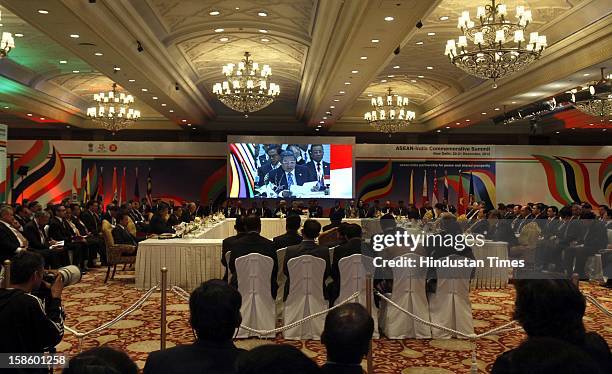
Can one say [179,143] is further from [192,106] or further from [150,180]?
[192,106]

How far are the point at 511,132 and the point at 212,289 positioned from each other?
65.3ft

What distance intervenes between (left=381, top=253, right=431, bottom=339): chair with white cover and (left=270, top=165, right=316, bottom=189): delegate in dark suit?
1187 cm

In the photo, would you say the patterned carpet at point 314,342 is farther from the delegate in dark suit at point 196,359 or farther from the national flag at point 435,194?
the national flag at point 435,194

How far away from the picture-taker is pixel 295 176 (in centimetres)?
1792

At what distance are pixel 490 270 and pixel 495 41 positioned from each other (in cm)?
384

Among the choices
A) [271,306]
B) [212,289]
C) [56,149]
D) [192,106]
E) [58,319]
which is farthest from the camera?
[56,149]

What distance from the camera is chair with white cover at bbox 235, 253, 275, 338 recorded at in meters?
5.85

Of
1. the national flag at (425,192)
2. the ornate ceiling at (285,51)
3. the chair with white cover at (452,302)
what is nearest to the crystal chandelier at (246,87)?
the ornate ceiling at (285,51)

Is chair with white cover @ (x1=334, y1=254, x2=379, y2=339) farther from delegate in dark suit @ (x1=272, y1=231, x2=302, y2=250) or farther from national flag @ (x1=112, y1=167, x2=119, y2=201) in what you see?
national flag @ (x1=112, y1=167, x2=119, y2=201)

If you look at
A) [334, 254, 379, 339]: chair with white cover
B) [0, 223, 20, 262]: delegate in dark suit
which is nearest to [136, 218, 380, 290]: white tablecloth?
[0, 223, 20, 262]: delegate in dark suit

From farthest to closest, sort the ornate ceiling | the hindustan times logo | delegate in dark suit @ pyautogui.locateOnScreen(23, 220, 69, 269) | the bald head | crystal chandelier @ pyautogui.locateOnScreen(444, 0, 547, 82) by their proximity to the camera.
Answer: delegate in dark suit @ pyautogui.locateOnScreen(23, 220, 69, 269), the ornate ceiling, crystal chandelier @ pyautogui.locateOnScreen(444, 0, 547, 82), the hindustan times logo, the bald head

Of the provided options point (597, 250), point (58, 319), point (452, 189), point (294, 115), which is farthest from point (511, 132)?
point (58, 319)

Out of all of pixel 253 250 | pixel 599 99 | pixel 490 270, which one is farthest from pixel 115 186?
pixel 599 99

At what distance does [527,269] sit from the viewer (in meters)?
10.2
